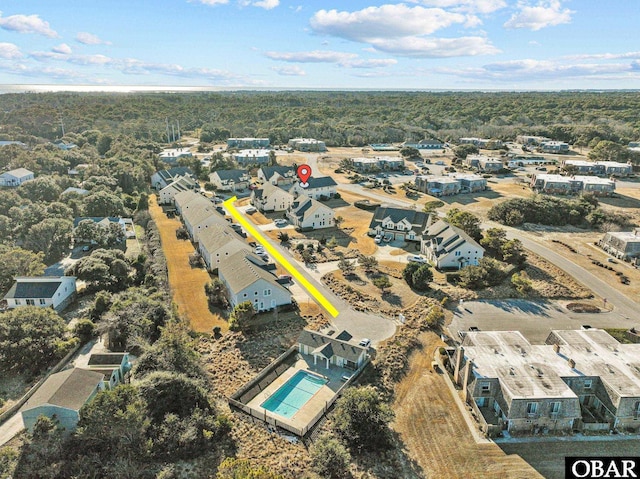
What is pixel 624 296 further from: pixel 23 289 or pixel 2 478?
pixel 23 289

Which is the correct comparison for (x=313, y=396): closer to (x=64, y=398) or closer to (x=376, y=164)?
(x=64, y=398)


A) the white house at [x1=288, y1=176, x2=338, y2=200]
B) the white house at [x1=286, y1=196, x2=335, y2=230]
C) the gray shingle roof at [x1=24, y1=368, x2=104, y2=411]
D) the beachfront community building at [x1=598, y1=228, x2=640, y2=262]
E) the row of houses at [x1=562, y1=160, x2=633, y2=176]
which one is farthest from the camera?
the row of houses at [x1=562, y1=160, x2=633, y2=176]

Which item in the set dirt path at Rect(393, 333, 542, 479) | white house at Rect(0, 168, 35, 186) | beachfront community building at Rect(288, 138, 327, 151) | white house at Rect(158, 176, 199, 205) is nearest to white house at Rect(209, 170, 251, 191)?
white house at Rect(158, 176, 199, 205)

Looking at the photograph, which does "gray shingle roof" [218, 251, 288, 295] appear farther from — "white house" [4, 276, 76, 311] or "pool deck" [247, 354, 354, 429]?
"white house" [4, 276, 76, 311]

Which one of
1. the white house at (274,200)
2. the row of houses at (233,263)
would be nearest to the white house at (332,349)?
the row of houses at (233,263)

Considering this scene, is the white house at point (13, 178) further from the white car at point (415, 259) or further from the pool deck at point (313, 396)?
the pool deck at point (313, 396)
